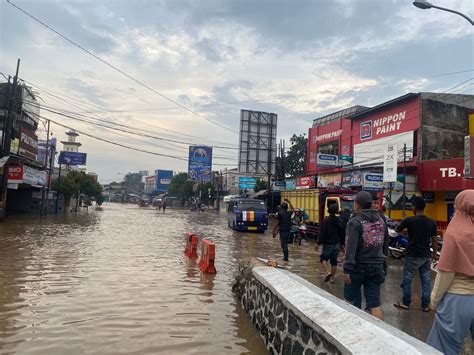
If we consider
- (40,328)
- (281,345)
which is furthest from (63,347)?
(281,345)

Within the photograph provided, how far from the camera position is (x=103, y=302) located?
6383 millimetres

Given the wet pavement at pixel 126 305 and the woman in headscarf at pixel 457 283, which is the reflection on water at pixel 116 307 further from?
the woman in headscarf at pixel 457 283

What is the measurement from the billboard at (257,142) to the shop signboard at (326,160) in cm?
1731

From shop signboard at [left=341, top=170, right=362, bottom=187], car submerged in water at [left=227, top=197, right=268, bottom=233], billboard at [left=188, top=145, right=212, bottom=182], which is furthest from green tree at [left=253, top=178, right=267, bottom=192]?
car submerged in water at [left=227, top=197, right=268, bottom=233]

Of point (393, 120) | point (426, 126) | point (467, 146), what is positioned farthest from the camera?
point (393, 120)

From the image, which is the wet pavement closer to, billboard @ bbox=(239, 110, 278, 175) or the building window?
the building window

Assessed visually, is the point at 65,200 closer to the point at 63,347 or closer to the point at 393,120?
the point at 393,120

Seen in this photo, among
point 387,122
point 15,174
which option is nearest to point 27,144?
point 15,174

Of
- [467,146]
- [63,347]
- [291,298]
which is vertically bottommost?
[63,347]

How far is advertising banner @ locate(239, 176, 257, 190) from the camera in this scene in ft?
183

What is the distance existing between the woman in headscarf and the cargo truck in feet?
48.1

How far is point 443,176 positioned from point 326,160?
880 cm

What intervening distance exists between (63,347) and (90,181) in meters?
48.3

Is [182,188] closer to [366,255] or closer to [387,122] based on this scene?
[387,122]
